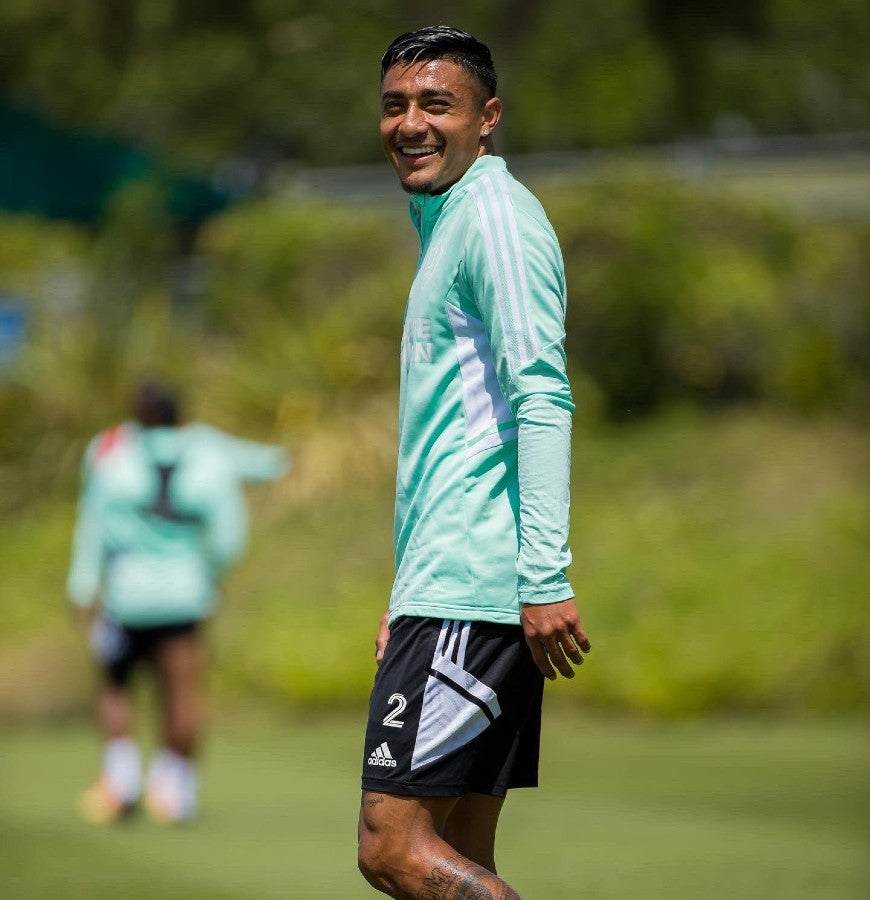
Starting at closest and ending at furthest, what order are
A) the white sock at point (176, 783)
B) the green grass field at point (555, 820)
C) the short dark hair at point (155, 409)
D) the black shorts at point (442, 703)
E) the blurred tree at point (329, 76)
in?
the black shorts at point (442, 703) → the green grass field at point (555, 820) → the white sock at point (176, 783) → the short dark hair at point (155, 409) → the blurred tree at point (329, 76)

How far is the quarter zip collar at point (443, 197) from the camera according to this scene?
3730mm

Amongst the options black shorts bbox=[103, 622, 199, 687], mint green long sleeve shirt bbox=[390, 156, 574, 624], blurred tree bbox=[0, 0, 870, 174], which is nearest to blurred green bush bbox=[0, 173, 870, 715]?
black shorts bbox=[103, 622, 199, 687]

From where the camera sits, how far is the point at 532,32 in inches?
952

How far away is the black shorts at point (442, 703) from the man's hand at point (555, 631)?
5.7 inches

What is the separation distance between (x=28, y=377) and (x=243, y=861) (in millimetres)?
10399

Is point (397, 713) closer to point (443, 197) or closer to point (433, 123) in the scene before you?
point (443, 197)

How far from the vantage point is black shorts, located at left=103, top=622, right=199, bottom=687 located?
333 inches

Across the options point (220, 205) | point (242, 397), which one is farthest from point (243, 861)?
point (220, 205)

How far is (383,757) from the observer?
3545 mm

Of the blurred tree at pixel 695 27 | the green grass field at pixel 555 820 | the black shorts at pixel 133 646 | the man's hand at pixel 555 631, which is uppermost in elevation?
the blurred tree at pixel 695 27

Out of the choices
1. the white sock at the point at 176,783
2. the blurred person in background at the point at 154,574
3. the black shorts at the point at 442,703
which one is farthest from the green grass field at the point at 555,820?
the black shorts at the point at 442,703

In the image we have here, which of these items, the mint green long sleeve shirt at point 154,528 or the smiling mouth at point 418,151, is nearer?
the smiling mouth at point 418,151

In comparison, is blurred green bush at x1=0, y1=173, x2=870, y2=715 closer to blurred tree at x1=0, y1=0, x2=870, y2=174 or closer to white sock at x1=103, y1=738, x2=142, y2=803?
white sock at x1=103, y1=738, x2=142, y2=803

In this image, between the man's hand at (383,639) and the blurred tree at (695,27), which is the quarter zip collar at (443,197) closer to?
the man's hand at (383,639)
